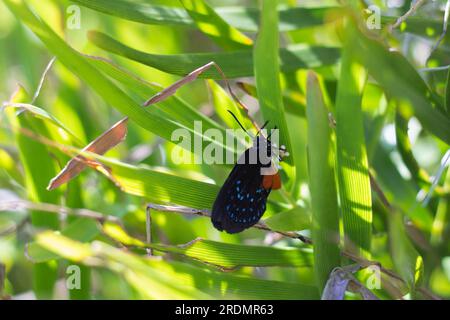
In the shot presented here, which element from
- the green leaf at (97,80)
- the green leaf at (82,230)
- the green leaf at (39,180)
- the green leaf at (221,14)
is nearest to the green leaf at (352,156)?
the green leaf at (97,80)

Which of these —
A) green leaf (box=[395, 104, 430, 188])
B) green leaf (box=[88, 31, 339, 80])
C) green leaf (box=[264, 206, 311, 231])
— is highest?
green leaf (box=[88, 31, 339, 80])

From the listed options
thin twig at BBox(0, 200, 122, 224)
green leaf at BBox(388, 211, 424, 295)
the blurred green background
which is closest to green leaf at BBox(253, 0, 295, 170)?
the blurred green background

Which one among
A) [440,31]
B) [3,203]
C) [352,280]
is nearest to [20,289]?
[3,203]

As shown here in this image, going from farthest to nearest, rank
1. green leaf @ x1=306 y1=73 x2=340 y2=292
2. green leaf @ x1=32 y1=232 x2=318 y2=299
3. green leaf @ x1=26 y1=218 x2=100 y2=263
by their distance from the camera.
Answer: green leaf @ x1=26 y1=218 x2=100 y2=263 < green leaf @ x1=306 y1=73 x2=340 y2=292 < green leaf @ x1=32 y1=232 x2=318 y2=299

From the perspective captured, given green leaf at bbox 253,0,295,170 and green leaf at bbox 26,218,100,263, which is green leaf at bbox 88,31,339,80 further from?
green leaf at bbox 26,218,100,263

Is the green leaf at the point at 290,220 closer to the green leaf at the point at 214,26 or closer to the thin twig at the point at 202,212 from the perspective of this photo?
the thin twig at the point at 202,212

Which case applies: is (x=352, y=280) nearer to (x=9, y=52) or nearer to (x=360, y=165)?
(x=360, y=165)

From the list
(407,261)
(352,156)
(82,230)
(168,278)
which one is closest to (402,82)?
(352,156)

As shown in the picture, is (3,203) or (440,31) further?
(440,31)
